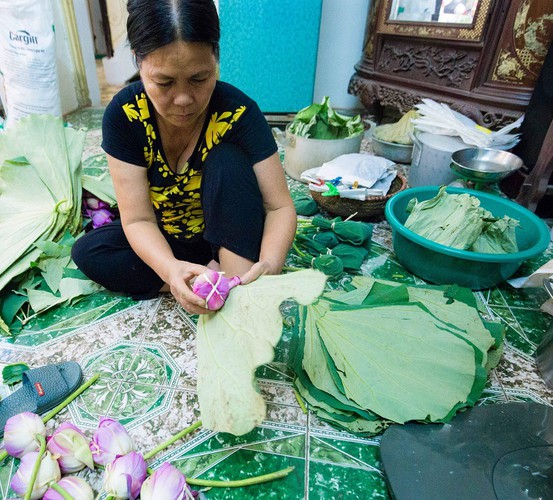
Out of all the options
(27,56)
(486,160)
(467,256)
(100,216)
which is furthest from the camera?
(27,56)

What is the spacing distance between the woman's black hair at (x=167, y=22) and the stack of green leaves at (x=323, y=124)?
138cm

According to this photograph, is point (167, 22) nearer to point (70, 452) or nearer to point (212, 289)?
point (212, 289)

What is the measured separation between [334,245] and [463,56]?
4.63ft

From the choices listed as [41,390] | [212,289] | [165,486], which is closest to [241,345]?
[212,289]

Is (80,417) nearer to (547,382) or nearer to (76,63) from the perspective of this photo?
(547,382)

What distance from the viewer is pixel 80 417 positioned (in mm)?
871

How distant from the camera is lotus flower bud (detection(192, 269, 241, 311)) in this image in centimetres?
75

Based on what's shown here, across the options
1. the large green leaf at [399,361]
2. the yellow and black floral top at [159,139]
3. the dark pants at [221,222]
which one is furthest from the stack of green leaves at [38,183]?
the large green leaf at [399,361]

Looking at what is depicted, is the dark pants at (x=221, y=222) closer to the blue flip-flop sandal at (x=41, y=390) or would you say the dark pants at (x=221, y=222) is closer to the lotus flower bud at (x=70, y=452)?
the blue flip-flop sandal at (x=41, y=390)

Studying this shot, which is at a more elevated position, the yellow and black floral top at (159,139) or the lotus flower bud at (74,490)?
the yellow and black floral top at (159,139)

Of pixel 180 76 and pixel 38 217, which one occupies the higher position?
pixel 180 76

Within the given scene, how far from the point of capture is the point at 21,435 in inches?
29.1

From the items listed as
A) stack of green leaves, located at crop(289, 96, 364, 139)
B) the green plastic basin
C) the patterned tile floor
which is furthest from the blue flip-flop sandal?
stack of green leaves, located at crop(289, 96, 364, 139)

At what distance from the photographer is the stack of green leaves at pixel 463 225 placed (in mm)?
1249
